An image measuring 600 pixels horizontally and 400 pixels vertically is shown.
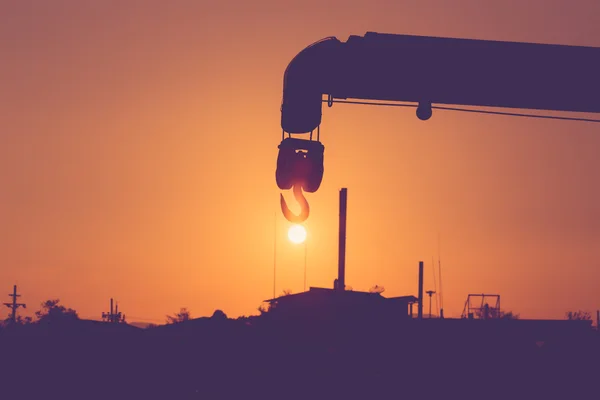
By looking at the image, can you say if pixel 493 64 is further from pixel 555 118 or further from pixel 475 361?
pixel 475 361

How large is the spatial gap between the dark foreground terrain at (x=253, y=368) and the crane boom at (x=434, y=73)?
15.1m

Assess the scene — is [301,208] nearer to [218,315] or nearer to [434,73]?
[434,73]

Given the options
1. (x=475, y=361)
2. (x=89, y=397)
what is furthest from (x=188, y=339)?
(x=475, y=361)

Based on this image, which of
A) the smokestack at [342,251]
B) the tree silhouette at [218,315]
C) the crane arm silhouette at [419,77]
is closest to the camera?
the crane arm silhouette at [419,77]

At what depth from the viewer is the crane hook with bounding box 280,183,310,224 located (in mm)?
8320

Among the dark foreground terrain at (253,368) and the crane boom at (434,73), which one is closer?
the crane boom at (434,73)

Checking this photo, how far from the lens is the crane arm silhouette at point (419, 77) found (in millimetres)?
8281

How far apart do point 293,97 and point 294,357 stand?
59.8 feet

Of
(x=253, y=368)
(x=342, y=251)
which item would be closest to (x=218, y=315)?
(x=253, y=368)

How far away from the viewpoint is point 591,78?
337 inches

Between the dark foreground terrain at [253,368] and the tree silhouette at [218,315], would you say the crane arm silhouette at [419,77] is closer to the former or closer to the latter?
the dark foreground terrain at [253,368]

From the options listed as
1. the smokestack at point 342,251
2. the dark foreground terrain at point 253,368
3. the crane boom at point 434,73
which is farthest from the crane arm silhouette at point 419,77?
the smokestack at point 342,251

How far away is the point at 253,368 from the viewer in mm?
26047

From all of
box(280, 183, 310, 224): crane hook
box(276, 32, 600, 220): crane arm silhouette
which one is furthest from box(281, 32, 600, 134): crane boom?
box(280, 183, 310, 224): crane hook
